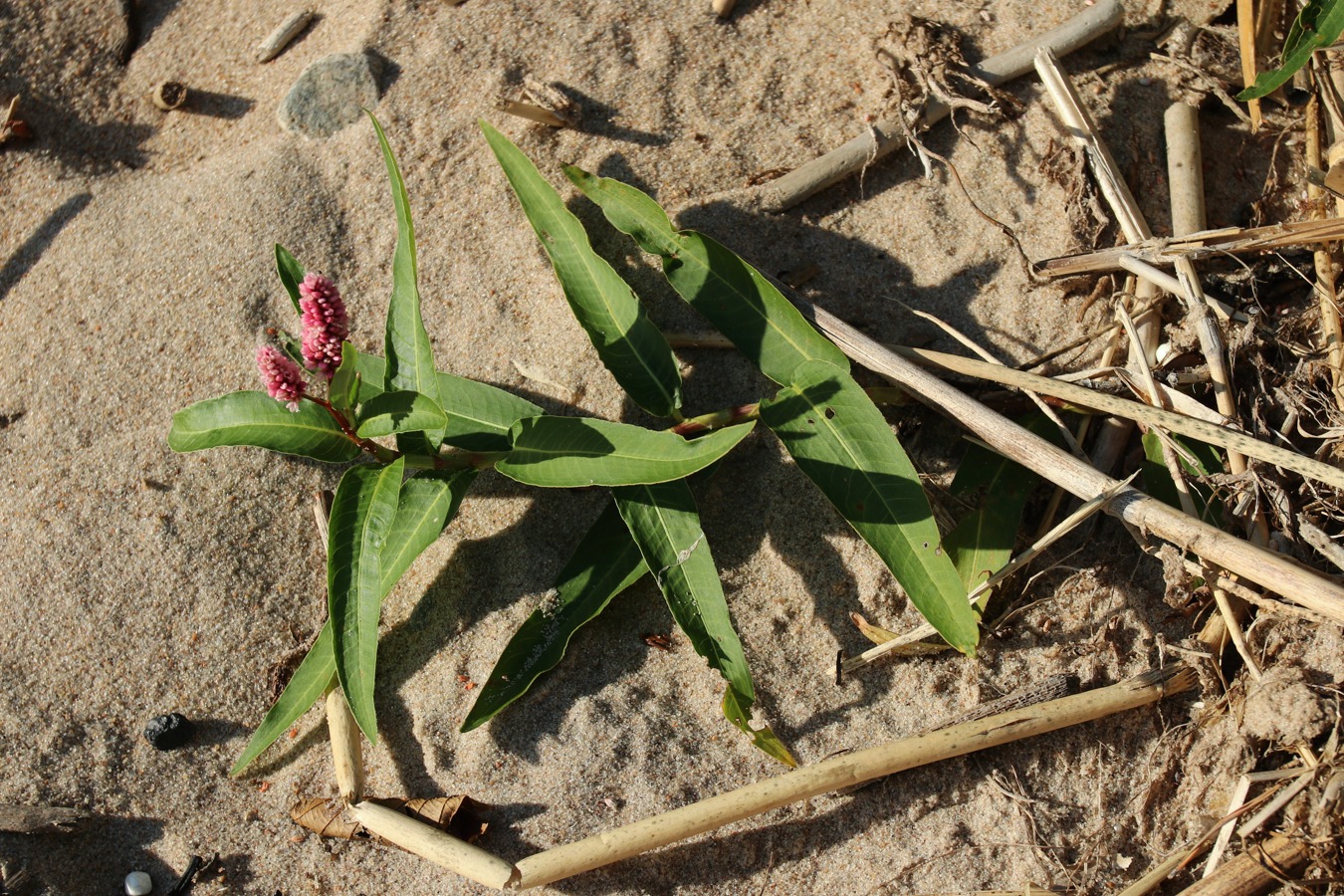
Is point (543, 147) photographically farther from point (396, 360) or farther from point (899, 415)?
point (899, 415)

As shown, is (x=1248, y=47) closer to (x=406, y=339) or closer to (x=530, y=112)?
(x=530, y=112)

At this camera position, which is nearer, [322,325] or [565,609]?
[322,325]

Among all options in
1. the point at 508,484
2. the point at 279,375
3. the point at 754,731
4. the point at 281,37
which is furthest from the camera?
the point at 281,37

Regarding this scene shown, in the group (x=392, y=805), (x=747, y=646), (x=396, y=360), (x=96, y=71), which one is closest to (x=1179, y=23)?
(x=747, y=646)

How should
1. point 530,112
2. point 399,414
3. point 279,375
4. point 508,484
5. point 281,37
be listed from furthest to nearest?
1. point 281,37
2. point 530,112
3. point 508,484
4. point 399,414
5. point 279,375

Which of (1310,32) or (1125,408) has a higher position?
(1310,32)

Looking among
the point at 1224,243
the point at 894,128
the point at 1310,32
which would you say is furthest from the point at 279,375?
the point at 1310,32
